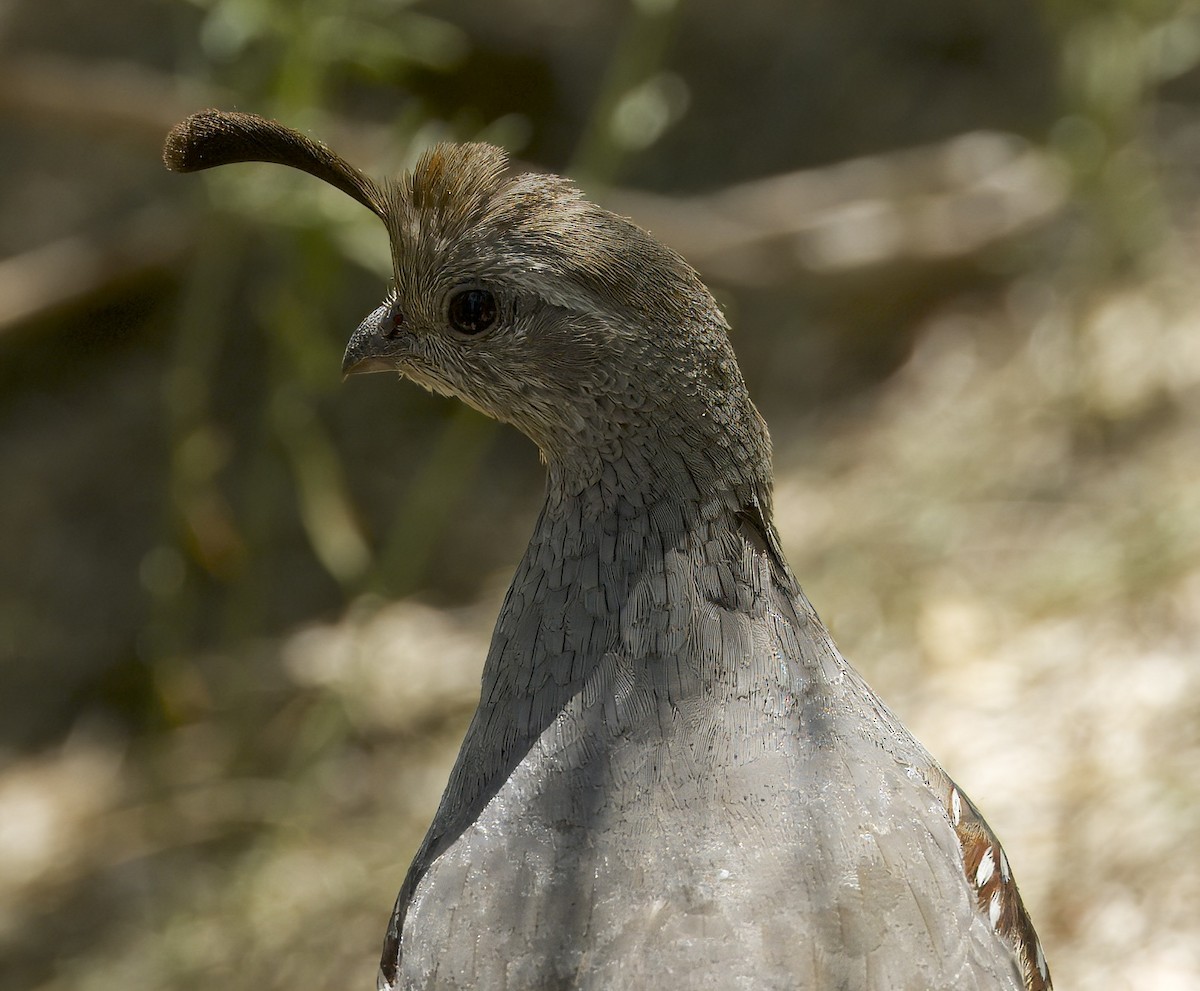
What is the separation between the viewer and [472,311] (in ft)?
7.80

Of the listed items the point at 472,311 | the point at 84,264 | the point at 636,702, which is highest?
the point at 84,264

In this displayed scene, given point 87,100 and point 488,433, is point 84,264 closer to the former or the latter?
point 87,100

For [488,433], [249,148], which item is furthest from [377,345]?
[488,433]

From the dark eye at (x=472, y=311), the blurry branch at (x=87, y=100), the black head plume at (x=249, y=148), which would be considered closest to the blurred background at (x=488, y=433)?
the blurry branch at (x=87, y=100)

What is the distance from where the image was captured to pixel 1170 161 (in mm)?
6191

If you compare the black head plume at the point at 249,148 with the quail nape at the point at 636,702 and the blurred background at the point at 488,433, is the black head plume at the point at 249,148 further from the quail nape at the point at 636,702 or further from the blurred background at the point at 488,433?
the blurred background at the point at 488,433

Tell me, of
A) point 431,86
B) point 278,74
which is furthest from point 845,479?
point 278,74

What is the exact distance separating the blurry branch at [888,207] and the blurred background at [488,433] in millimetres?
19

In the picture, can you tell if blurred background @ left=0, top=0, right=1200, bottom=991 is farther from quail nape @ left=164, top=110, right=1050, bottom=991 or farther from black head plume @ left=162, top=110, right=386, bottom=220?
quail nape @ left=164, top=110, right=1050, bottom=991

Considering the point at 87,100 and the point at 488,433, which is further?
the point at 488,433

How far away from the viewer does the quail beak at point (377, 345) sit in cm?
252

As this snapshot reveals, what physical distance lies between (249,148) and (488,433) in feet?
10.9

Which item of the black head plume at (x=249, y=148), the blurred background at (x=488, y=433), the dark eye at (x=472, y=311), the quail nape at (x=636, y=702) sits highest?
the blurred background at (x=488, y=433)

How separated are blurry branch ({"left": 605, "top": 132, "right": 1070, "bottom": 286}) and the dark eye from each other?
3.29 m
